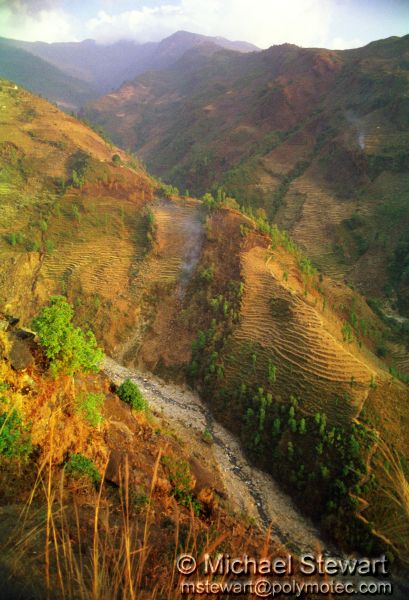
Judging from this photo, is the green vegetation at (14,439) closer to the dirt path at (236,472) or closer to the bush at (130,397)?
the bush at (130,397)

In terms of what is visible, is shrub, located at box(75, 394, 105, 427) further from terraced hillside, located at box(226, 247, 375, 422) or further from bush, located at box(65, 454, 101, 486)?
terraced hillside, located at box(226, 247, 375, 422)

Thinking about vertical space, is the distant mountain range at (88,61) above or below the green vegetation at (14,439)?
above

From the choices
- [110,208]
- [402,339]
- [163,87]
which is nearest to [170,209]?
[110,208]

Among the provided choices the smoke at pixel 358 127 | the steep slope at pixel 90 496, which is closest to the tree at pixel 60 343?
the steep slope at pixel 90 496

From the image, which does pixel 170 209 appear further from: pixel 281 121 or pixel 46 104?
pixel 281 121

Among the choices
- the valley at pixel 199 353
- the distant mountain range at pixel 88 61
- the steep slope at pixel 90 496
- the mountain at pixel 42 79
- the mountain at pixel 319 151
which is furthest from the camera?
the distant mountain range at pixel 88 61

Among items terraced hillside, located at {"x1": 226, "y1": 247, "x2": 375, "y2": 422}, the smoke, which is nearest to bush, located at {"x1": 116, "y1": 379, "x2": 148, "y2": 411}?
terraced hillside, located at {"x1": 226, "y1": 247, "x2": 375, "y2": 422}

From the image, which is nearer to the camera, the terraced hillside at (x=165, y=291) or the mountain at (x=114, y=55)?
the terraced hillside at (x=165, y=291)
